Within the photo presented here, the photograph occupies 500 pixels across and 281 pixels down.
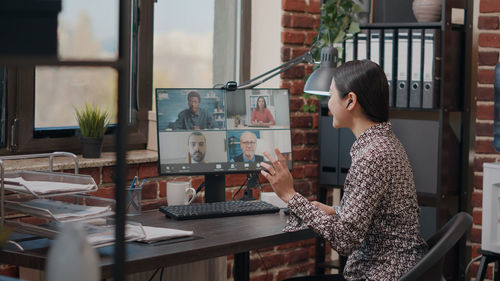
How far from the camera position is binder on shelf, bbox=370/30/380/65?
131 inches

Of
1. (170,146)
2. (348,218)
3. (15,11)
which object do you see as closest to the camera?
(15,11)

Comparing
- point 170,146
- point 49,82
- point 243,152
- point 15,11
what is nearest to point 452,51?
point 243,152

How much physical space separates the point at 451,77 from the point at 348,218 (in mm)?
1548

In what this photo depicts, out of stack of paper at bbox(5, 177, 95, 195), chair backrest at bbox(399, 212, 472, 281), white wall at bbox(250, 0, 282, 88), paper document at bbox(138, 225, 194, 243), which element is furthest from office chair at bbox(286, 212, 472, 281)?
white wall at bbox(250, 0, 282, 88)

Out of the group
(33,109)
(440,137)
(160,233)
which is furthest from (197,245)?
(440,137)

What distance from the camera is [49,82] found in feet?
9.02

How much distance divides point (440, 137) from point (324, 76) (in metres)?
0.94

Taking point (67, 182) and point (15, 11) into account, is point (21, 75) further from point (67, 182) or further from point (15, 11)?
point (15, 11)

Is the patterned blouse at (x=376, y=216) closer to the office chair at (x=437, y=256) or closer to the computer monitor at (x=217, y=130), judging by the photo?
the office chair at (x=437, y=256)

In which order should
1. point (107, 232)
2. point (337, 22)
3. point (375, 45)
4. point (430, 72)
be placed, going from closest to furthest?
point (107, 232), point (337, 22), point (430, 72), point (375, 45)

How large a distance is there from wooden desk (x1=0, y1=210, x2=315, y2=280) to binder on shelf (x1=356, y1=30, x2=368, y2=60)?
1.17 metres

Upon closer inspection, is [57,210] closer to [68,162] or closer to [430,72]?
[68,162]

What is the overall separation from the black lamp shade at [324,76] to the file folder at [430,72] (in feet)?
Result: 2.62

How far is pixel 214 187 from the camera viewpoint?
263cm
